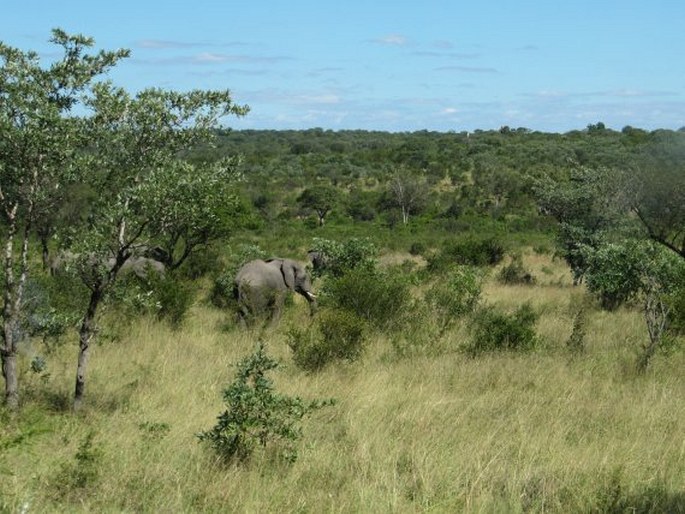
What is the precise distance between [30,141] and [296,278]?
8090 mm

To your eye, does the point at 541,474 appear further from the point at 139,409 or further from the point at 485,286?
the point at 485,286

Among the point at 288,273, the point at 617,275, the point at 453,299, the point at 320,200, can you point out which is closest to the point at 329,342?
the point at 453,299

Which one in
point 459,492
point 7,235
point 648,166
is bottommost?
point 459,492

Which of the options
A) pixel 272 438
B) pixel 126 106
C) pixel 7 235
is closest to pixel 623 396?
pixel 272 438

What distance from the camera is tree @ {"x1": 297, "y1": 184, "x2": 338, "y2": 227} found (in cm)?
4494

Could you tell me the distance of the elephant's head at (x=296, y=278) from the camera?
14.0m

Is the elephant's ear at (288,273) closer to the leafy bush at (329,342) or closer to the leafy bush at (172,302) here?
the leafy bush at (172,302)

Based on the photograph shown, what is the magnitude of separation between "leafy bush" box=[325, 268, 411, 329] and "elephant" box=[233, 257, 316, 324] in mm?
1293

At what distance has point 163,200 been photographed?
691cm

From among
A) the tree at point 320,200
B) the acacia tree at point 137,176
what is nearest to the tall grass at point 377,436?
the acacia tree at point 137,176

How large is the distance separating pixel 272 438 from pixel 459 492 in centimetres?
154

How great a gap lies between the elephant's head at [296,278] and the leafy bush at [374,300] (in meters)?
1.44

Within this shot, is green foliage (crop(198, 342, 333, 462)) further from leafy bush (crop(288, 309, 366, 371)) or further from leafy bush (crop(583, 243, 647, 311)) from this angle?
leafy bush (crop(583, 243, 647, 311))

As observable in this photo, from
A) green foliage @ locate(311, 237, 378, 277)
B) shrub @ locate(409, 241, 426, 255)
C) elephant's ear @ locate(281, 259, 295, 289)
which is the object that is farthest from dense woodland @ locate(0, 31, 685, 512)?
shrub @ locate(409, 241, 426, 255)
